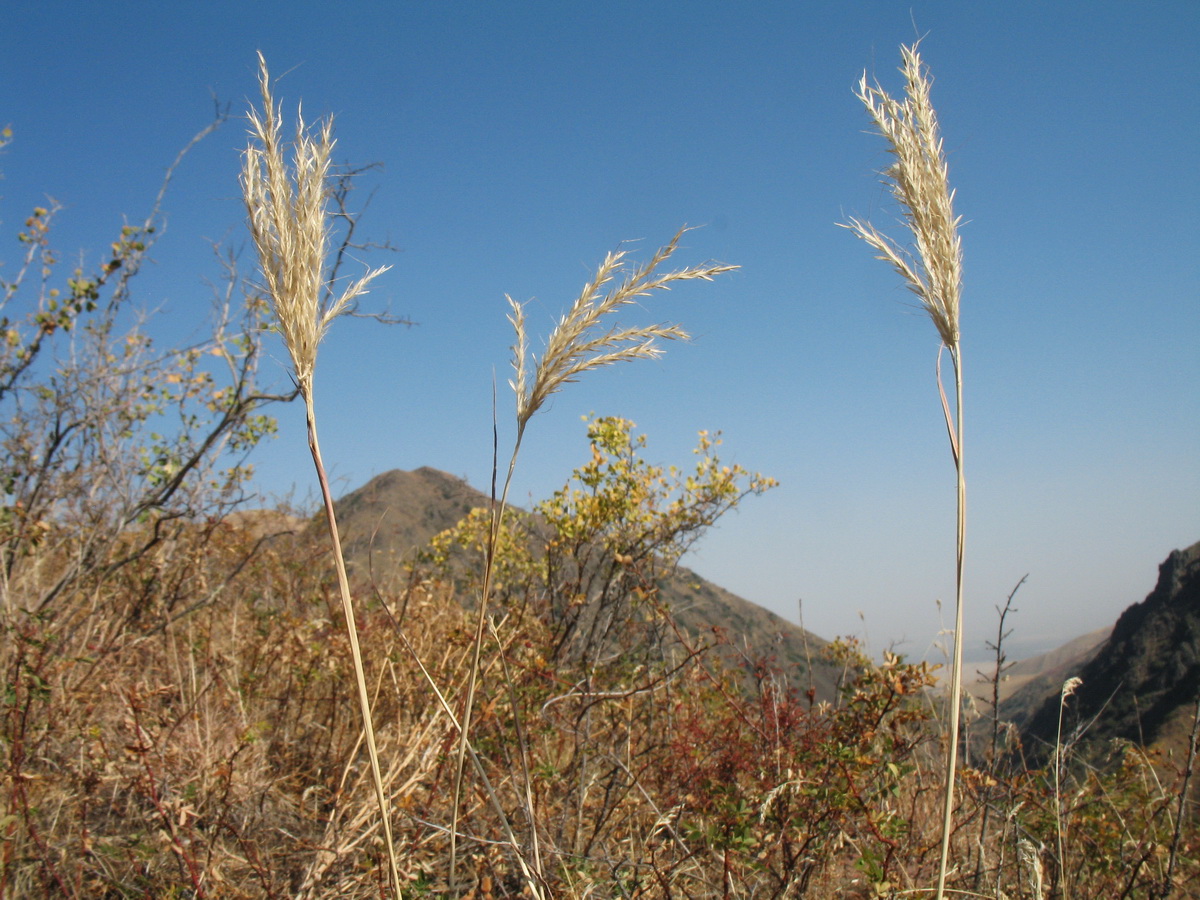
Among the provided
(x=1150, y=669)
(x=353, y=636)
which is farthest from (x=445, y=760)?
(x=1150, y=669)

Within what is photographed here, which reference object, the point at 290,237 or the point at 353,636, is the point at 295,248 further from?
the point at 353,636

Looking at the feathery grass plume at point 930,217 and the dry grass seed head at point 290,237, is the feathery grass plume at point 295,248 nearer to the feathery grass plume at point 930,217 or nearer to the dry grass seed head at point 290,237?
the dry grass seed head at point 290,237

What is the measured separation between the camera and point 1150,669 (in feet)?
32.1

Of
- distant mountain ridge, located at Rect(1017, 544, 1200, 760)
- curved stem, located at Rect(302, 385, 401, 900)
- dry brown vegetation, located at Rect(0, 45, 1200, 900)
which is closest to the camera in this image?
curved stem, located at Rect(302, 385, 401, 900)

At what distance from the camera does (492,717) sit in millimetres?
2883

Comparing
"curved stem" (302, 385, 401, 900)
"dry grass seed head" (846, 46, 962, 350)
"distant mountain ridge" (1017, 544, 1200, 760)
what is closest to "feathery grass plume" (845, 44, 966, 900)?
"dry grass seed head" (846, 46, 962, 350)

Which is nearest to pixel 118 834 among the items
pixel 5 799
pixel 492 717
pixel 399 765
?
pixel 5 799

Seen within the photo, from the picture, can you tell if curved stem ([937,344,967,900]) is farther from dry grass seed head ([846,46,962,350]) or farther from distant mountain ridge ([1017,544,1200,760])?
distant mountain ridge ([1017,544,1200,760])

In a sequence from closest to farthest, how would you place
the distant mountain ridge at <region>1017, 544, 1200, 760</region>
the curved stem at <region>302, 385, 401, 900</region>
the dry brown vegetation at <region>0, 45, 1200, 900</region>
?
the curved stem at <region>302, 385, 401, 900</region>
the dry brown vegetation at <region>0, 45, 1200, 900</region>
the distant mountain ridge at <region>1017, 544, 1200, 760</region>

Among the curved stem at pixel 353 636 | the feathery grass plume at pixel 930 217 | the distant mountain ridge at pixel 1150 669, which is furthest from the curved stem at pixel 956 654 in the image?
the distant mountain ridge at pixel 1150 669

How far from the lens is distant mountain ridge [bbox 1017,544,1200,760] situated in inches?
329

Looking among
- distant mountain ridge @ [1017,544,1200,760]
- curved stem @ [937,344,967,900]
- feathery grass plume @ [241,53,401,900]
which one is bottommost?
distant mountain ridge @ [1017,544,1200,760]

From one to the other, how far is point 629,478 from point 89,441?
157 inches

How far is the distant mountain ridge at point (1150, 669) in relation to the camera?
27.5ft
